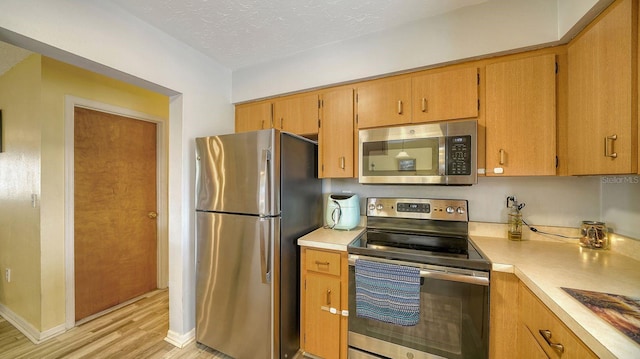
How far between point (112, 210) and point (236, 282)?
1.74 metres

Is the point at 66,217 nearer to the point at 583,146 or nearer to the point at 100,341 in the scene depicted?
the point at 100,341

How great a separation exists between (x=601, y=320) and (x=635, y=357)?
16cm

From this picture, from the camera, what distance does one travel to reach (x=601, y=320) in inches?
26.4

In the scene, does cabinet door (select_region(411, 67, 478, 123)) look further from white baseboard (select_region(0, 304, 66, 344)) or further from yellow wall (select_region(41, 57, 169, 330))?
white baseboard (select_region(0, 304, 66, 344))

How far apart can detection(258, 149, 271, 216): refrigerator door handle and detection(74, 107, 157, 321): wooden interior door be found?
191cm

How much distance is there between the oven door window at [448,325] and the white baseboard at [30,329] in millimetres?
2678

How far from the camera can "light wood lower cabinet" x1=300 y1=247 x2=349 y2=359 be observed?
4.89ft

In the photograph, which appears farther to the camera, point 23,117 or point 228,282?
point 23,117

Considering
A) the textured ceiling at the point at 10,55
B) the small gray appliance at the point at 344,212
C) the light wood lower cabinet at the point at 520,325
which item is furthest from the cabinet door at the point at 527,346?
the textured ceiling at the point at 10,55

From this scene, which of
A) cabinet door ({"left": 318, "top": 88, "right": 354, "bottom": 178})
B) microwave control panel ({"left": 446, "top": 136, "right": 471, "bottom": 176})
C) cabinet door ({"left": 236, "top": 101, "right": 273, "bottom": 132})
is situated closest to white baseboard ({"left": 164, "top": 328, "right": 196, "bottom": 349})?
cabinet door ({"left": 318, "top": 88, "right": 354, "bottom": 178})

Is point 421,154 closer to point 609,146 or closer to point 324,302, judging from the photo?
point 609,146

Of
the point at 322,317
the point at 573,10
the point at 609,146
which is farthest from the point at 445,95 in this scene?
the point at 322,317

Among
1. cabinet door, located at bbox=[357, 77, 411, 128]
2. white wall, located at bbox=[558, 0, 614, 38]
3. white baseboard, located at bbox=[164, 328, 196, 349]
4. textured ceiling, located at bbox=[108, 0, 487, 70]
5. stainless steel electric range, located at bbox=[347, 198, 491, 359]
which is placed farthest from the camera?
white baseboard, located at bbox=[164, 328, 196, 349]

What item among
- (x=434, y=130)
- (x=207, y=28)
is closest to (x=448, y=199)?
(x=434, y=130)
